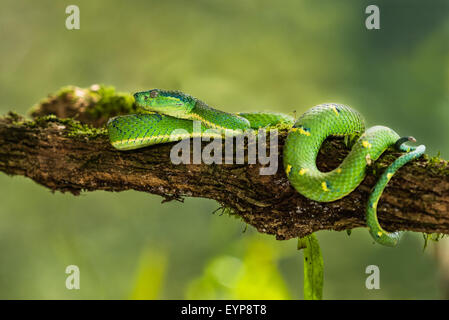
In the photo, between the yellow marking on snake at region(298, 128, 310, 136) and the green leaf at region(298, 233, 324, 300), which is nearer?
the yellow marking on snake at region(298, 128, 310, 136)

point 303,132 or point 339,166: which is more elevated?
point 303,132

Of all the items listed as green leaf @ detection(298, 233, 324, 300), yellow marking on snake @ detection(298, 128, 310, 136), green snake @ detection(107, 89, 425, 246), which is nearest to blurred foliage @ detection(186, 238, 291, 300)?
green leaf @ detection(298, 233, 324, 300)

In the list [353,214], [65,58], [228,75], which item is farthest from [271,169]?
[65,58]

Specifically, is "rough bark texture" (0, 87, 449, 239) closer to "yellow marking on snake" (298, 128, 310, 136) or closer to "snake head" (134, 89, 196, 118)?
"yellow marking on snake" (298, 128, 310, 136)

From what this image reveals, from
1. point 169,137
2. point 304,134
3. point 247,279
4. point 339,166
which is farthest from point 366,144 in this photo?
point 247,279

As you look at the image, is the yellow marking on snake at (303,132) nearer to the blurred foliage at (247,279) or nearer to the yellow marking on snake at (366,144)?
the yellow marking on snake at (366,144)

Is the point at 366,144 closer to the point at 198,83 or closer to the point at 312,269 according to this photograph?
the point at 312,269
